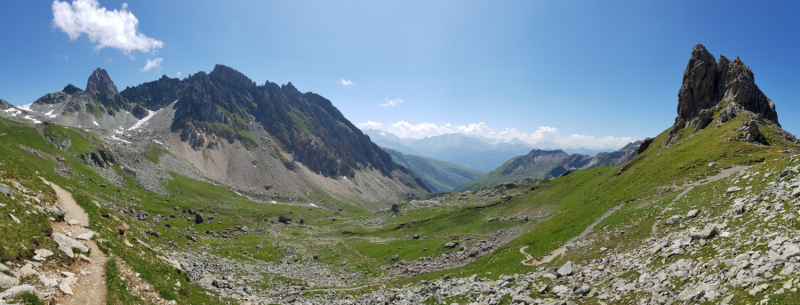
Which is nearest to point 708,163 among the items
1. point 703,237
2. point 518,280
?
point 703,237

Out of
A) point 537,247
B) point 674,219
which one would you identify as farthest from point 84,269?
point 674,219

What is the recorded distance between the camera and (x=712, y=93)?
85562 millimetres

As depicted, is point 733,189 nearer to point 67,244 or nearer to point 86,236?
point 67,244

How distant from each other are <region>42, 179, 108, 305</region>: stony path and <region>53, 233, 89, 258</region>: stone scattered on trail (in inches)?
25.2

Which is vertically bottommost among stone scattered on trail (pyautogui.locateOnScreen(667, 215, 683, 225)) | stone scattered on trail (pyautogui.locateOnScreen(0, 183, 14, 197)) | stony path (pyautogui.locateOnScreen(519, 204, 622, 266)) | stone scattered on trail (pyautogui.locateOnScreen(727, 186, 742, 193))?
stony path (pyautogui.locateOnScreen(519, 204, 622, 266))

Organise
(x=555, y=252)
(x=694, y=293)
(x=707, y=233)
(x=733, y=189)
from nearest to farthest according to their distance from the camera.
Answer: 1. (x=694, y=293)
2. (x=707, y=233)
3. (x=733, y=189)
4. (x=555, y=252)

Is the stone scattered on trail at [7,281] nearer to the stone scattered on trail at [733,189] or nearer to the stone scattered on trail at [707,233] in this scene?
the stone scattered on trail at [707,233]

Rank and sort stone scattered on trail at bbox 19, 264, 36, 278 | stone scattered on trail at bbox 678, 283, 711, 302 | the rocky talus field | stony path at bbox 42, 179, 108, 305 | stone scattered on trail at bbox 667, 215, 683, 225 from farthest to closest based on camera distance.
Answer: stone scattered on trail at bbox 667, 215, 683, 225 → stone scattered on trail at bbox 678, 283, 711, 302 → the rocky talus field → stony path at bbox 42, 179, 108, 305 → stone scattered on trail at bbox 19, 264, 36, 278

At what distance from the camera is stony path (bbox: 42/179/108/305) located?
48.8 feet

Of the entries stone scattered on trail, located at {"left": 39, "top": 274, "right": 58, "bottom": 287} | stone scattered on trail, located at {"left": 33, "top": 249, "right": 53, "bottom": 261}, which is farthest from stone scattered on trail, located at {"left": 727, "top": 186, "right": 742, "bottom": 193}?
stone scattered on trail, located at {"left": 33, "top": 249, "right": 53, "bottom": 261}

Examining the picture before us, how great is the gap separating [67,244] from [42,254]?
2263mm

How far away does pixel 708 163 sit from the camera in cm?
4975

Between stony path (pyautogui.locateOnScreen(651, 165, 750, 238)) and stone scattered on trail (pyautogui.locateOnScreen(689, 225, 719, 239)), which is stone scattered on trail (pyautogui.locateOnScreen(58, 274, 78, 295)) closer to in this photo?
stone scattered on trail (pyautogui.locateOnScreen(689, 225, 719, 239))

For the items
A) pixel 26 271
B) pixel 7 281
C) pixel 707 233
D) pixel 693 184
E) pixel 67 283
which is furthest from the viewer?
pixel 693 184
